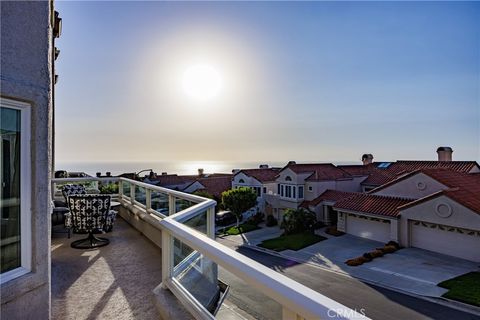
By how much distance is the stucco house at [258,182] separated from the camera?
35.3 metres

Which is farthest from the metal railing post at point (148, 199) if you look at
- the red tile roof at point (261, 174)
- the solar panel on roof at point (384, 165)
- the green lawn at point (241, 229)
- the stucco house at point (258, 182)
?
the solar panel on roof at point (384, 165)

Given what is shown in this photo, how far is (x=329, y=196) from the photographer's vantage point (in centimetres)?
2938

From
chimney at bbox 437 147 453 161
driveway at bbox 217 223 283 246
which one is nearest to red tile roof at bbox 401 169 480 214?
chimney at bbox 437 147 453 161

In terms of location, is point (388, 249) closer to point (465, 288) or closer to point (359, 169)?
point (465, 288)

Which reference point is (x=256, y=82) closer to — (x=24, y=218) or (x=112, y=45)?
(x=112, y=45)

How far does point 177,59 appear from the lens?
1382 centimetres

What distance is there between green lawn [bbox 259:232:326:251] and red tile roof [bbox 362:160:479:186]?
1220 cm

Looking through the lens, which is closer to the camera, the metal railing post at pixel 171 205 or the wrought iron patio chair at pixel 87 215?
the metal railing post at pixel 171 205

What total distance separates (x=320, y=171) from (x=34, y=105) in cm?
3183

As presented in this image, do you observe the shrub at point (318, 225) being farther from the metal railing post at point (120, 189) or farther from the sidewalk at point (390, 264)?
the metal railing post at point (120, 189)

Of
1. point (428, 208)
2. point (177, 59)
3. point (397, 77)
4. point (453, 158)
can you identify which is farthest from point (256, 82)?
point (453, 158)

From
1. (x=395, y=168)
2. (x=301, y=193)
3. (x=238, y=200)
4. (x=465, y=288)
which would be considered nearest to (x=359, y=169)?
(x=395, y=168)

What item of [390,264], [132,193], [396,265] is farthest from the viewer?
[390,264]

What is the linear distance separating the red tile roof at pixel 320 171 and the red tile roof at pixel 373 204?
5.21 m
